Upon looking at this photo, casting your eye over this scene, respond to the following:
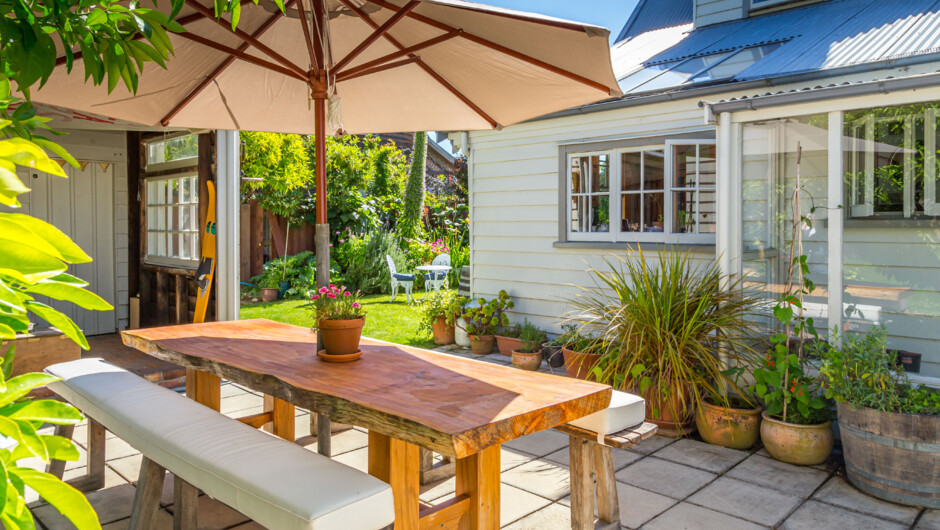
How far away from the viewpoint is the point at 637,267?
18.6 feet

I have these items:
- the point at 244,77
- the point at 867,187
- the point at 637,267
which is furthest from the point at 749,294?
the point at 244,77

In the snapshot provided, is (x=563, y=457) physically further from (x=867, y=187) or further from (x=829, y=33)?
(x=829, y=33)

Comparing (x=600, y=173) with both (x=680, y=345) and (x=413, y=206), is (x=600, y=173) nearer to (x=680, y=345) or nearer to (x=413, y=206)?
(x=680, y=345)

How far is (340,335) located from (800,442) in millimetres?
2610

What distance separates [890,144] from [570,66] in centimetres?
218

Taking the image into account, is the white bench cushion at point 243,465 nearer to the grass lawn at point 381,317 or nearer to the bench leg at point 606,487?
the bench leg at point 606,487

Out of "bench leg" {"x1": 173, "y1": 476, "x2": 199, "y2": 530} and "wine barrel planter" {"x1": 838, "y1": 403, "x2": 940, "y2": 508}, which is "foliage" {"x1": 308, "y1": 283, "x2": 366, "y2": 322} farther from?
"wine barrel planter" {"x1": 838, "y1": 403, "x2": 940, "y2": 508}

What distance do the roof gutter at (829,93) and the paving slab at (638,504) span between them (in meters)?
2.41

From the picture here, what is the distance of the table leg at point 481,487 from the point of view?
2268 millimetres

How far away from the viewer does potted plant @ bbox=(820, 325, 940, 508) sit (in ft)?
9.96

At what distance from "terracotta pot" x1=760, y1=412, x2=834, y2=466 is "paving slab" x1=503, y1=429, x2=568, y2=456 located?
1179mm

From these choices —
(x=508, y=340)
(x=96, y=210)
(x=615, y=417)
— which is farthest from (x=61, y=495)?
(x=96, y=210)

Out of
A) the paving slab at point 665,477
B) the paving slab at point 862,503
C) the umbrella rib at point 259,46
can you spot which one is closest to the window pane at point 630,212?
the paving slab at point 665,477

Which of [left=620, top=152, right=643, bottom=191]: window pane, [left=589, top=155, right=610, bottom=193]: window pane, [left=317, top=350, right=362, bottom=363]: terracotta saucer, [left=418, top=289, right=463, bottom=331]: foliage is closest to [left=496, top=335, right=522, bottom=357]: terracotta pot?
[left=418, top=289, right=463, bottom=331]: foliage
